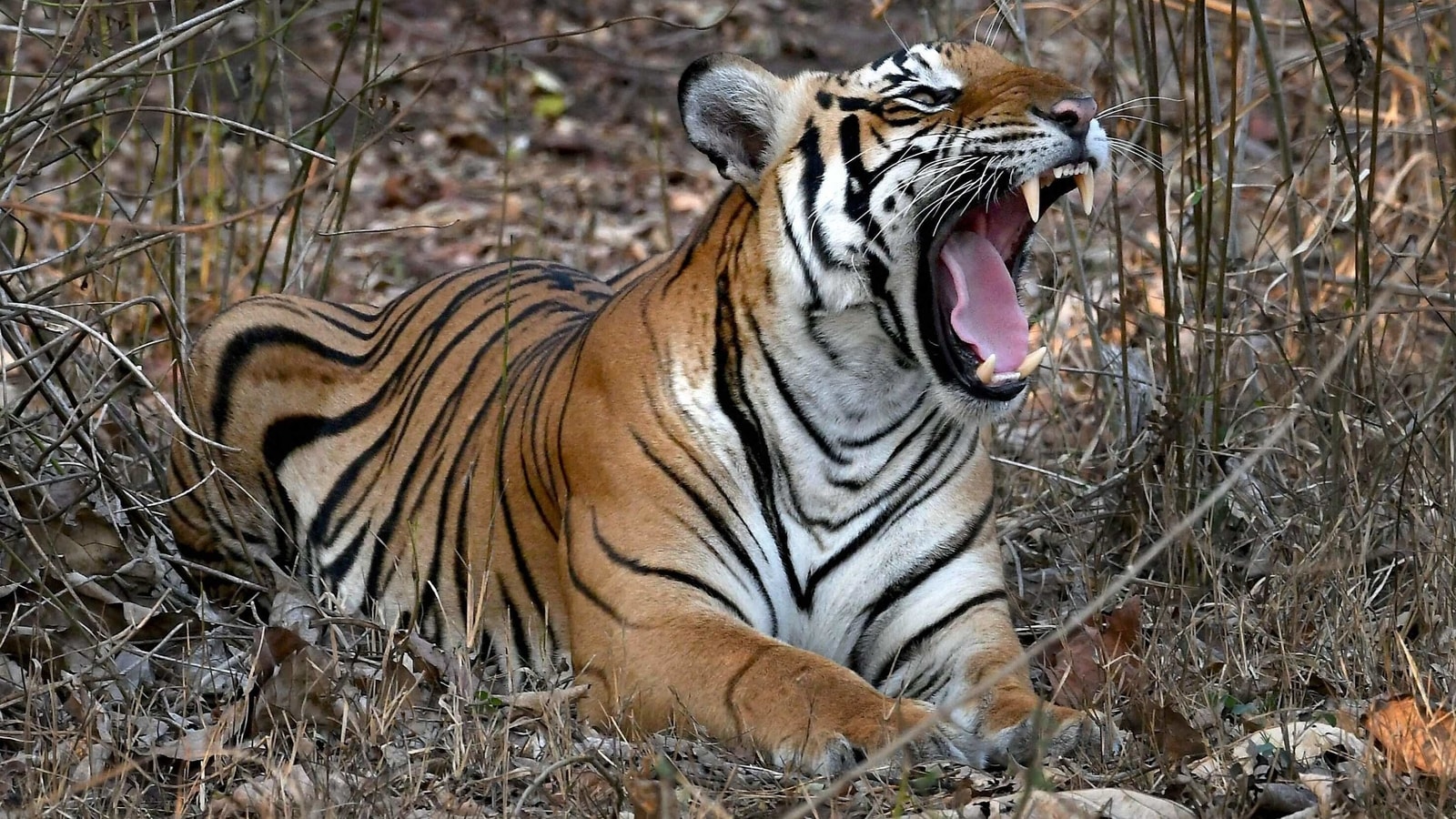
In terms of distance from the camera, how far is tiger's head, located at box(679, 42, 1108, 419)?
10.0 ft

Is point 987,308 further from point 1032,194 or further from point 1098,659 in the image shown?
point 1098,659

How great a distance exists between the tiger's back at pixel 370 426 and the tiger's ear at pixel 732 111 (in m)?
0.67

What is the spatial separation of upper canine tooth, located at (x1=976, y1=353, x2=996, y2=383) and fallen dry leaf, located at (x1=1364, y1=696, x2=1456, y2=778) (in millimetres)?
829

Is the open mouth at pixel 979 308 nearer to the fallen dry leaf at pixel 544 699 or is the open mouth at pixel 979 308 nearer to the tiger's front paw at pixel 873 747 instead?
the tiger's front paw at pixel 873 747

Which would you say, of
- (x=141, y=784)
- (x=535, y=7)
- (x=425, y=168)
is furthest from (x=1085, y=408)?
(x=535, y=7)

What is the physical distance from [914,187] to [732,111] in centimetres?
38

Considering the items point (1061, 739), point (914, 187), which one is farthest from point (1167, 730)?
point (914, 187)

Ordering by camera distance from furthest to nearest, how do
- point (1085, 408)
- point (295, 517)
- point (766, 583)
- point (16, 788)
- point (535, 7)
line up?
1. point (535, 7)
2. point (1085, 408)
3. point (295, 517)
4. point (766, 583)
5. point (16, 788)

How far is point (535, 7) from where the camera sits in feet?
32.5

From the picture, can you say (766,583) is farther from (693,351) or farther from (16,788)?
(16,788)

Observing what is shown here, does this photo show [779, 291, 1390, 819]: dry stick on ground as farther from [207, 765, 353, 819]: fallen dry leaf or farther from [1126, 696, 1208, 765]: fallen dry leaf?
[207, 765, 353, 819]: fallen dry leaf

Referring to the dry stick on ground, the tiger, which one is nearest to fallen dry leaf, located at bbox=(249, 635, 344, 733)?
the tiger

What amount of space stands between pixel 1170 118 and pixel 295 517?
443 cm

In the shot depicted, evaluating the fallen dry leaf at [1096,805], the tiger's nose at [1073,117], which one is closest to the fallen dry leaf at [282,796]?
the fallen dry leaf at [1096,805]
